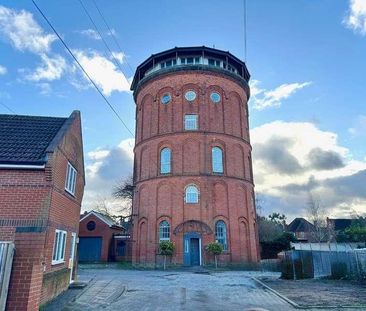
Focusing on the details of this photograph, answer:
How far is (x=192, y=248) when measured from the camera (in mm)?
26000

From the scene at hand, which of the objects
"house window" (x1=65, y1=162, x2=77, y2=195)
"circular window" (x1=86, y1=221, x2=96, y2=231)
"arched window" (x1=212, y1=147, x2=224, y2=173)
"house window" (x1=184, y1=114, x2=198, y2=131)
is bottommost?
"circular window" (x1=86, y1=221, x2=96, y2=231)

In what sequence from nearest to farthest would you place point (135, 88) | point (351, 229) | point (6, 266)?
point (6, 266) < point (135, 88) < point (351, 229)

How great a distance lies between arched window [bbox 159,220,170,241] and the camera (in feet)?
87.2

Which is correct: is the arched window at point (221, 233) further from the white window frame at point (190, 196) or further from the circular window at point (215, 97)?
the circular window at point (215, 97)

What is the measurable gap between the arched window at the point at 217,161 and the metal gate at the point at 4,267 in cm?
2191

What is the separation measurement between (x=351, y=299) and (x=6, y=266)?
11.7 metres

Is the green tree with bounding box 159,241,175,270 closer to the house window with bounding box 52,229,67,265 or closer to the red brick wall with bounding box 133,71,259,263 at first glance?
the red brick wall with bounding box 133,71,259,263

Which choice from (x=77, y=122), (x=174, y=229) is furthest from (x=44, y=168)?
(x=174, y=229)

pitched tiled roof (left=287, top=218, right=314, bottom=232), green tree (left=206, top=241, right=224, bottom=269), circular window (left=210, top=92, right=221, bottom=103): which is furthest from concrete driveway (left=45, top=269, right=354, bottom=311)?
pitched tiled roof (left=287, top=218, right=314, bottom=232)

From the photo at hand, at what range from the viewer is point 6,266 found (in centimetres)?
699

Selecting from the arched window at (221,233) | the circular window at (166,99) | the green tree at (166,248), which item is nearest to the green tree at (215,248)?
the arched window at (221,233)

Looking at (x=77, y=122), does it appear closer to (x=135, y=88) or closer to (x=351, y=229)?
(x=135, y=88)

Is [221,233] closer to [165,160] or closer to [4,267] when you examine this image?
[165,160]

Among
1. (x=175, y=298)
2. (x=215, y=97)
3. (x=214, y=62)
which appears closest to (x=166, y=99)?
(x=215, y=97)
